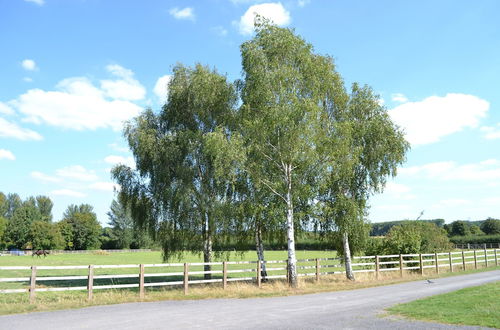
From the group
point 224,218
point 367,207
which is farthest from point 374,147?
point 224,218

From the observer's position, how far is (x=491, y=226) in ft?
325

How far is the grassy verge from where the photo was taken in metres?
13.5

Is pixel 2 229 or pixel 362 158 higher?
pixel 362 158

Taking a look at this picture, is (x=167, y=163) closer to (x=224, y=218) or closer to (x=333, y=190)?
(x=224, y=218)

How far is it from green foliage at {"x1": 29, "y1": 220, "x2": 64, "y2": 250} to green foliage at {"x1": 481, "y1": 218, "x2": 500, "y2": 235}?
102737 millimetres

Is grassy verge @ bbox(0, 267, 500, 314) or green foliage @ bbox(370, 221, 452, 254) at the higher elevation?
green foliage @ bbox(370, 221, 452, 254)

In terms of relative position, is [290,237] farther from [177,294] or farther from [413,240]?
[413,240]

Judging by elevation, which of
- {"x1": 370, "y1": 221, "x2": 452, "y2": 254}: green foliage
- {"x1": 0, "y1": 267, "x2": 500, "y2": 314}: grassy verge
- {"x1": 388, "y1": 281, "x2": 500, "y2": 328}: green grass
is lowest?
{"x1": 0, "y1": 267, "x2": 500, "y2": 314}: grassy verge

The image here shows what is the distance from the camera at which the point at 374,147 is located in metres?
24.7

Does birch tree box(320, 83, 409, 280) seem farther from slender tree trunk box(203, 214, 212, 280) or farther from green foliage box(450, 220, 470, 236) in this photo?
green foliage box(450, 220, 470, 236)

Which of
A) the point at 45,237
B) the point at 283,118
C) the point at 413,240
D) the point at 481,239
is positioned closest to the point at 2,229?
the point at 45,237

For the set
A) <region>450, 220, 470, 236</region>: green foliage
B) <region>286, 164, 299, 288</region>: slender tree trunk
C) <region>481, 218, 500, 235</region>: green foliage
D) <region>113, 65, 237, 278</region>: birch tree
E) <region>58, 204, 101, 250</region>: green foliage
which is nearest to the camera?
<region>286, 164, 299, 288</region>: slender tree trunk

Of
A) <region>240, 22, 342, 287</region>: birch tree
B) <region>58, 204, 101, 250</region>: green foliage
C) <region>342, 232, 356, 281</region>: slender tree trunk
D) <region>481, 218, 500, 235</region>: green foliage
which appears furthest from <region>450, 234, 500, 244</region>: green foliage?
<region>58, 204, 101, 250</region>: green foliage

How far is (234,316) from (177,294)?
563 cm
